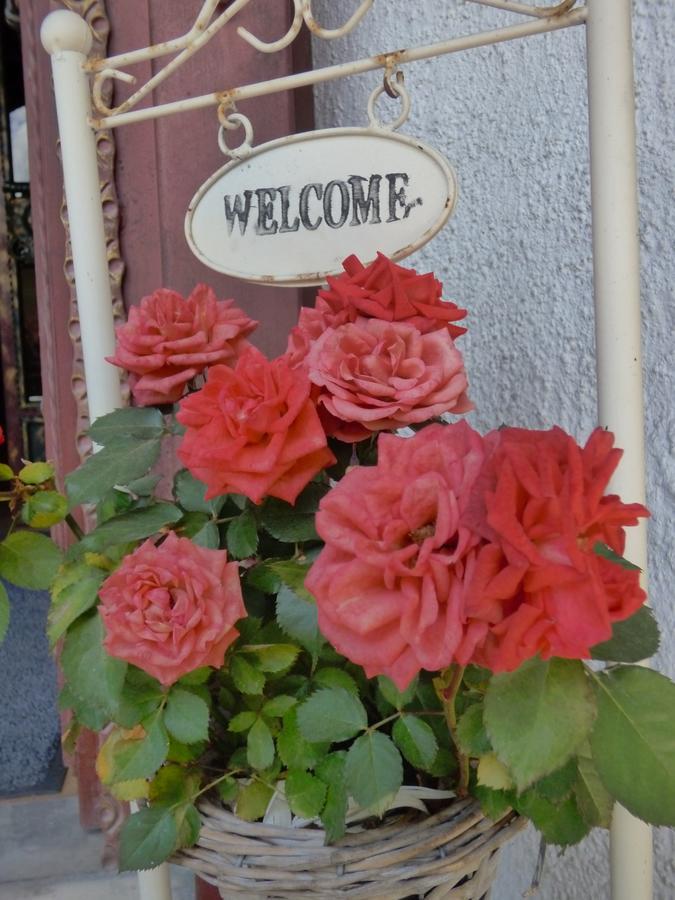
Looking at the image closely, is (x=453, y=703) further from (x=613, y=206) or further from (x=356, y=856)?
(x=613, y=206)

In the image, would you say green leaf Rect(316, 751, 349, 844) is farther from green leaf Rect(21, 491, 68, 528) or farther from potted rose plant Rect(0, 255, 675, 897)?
green leaf Rect(21, 491, 68, 528)

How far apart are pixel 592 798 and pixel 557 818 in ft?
0.08

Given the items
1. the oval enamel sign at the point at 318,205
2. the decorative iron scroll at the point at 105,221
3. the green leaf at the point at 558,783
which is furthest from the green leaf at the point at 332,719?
the decorative iron scroll at the point at 105,221

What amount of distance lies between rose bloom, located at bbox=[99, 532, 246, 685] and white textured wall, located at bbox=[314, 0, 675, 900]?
41 cm

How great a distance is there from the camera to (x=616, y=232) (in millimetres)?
482

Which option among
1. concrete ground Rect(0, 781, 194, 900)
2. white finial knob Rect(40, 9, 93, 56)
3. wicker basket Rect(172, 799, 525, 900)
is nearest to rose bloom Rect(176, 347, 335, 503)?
wicker basket Rect(172, 799, 525, 900)

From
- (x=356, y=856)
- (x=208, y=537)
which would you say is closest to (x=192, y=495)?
(x=208, y=537)

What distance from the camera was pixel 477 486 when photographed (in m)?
0.33

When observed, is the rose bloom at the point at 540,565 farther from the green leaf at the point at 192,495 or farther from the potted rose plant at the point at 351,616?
the green leaf at the point at 192,495

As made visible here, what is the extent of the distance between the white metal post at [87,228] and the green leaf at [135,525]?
17 centimetres

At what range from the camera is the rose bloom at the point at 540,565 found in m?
0.30

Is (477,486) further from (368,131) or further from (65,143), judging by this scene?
(65,143)

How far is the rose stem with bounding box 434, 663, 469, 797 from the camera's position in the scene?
1.44ft

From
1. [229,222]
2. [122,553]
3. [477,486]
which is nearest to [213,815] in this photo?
[122,553]
